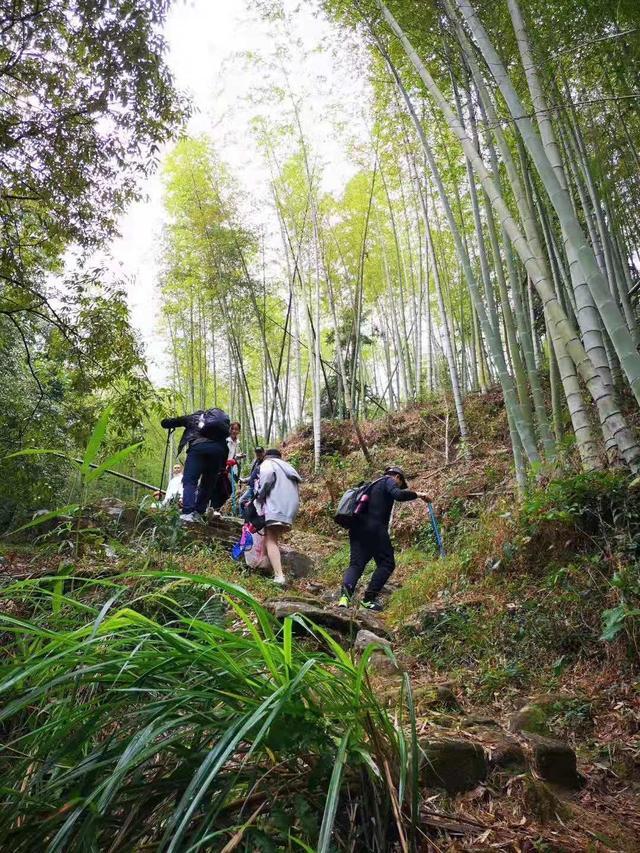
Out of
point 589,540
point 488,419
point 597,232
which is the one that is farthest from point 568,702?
point 488,419

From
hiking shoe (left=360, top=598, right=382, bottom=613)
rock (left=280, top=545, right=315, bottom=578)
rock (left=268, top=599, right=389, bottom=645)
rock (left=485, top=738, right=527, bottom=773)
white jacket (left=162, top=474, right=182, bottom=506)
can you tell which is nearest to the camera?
rock (left=485, top=738, right=527, bottom=773)

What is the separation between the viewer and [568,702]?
2150mm

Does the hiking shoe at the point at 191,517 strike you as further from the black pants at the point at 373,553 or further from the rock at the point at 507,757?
the rock at the point at 507,757

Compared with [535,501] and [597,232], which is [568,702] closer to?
[535,501]

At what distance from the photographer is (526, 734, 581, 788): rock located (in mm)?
1571

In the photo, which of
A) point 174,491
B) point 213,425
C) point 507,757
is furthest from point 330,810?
point 174,491

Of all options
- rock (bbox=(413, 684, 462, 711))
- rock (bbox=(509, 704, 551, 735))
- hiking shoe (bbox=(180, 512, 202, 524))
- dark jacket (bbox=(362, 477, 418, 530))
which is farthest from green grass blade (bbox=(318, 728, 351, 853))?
hiking shoe (bbox=(180, 512, 202, 524))

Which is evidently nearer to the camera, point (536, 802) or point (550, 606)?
point (536, 802)

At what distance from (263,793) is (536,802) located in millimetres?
839

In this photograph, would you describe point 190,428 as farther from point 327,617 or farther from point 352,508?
point 327,617

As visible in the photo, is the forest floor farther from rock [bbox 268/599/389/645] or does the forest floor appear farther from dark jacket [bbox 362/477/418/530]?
dark jacket [bbox 362/477/418/530]

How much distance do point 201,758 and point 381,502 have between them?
136 inches

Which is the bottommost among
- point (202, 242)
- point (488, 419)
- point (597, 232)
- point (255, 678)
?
point (255, 678)

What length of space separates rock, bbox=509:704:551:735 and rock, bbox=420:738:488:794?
0.50m
